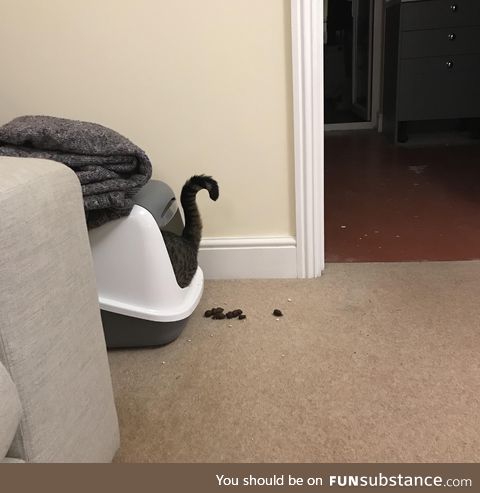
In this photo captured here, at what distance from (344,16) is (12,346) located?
375cm

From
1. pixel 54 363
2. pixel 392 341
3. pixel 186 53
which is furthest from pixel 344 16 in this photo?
pixel 54 363

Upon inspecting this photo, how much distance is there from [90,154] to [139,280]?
0.27 metres

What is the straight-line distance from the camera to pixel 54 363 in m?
0.58

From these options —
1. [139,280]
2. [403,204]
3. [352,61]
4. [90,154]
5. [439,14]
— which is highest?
[439,14]

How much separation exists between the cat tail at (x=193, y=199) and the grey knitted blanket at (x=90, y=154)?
18cm

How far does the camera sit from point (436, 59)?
275 cm

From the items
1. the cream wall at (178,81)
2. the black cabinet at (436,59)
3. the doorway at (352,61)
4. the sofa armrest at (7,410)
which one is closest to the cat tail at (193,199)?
the cream wall at (178,81)

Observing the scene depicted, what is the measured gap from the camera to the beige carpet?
811mm

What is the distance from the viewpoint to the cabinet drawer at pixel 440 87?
2754 mm

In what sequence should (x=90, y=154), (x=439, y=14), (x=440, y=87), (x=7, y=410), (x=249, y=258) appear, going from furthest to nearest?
1. (x=440, y=87)
2. (x=439, y=14)
3. (x=249, y=258)
4. (x=90, y=154)
5. (x=7, y=410)

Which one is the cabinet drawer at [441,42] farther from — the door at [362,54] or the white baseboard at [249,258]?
the white baseboard at [249,258]

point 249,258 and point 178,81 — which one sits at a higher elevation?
point 178,81

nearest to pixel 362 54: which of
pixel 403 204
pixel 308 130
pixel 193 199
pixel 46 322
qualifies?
pixel 403 204

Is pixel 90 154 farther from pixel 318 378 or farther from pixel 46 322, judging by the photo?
pixel 318 378
